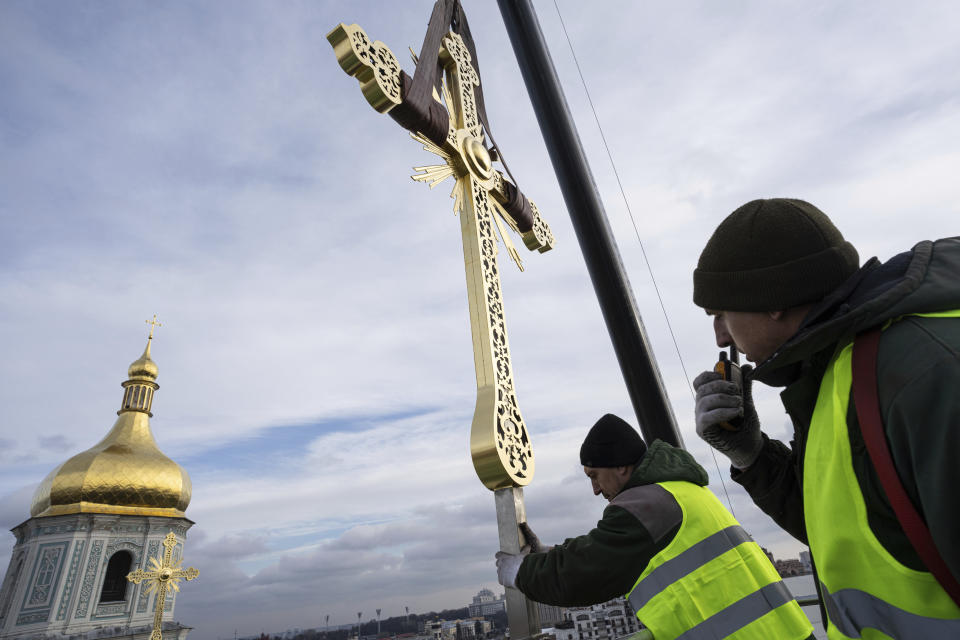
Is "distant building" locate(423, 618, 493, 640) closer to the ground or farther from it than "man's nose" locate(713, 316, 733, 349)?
farther from it

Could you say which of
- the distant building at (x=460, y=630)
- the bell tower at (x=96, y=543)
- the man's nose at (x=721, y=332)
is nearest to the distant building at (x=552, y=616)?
the man's nose at (x=721, y=332)

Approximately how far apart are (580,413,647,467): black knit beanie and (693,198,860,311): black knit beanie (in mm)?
1355

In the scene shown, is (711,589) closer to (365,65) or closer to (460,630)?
(365,65)

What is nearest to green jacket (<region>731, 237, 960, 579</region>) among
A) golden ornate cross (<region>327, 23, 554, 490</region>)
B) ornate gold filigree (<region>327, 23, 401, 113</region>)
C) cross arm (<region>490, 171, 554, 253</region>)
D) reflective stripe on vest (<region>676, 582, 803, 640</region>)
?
reflective stripe on vest (<region>676, 582, 803, 640</region>)

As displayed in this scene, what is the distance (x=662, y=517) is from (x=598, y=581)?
317mm

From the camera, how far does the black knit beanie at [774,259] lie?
1.01m

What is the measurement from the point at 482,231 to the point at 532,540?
230cm

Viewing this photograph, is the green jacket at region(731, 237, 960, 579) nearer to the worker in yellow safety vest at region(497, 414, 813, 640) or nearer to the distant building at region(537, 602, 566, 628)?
the worker in yellow safety vest at region(497, 414, 813, 640)

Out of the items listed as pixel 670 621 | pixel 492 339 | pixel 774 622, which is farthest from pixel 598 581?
pixel 492 339

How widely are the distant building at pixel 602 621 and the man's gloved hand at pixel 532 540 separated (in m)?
7.36

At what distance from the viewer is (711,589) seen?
71.1 inches

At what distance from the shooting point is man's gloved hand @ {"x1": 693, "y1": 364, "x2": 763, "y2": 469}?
141cm

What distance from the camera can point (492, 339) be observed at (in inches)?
137

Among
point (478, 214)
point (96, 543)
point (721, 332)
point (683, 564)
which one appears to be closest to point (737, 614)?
point (683, 564)
